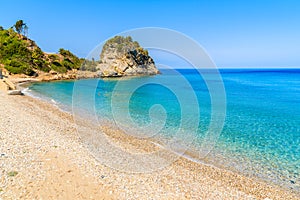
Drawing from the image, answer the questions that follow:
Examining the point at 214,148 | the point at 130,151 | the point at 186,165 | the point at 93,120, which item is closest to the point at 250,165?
the point at 214,148

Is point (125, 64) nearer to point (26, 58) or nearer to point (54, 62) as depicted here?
point (54, 62)

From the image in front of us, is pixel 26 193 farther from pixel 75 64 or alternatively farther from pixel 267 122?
pixel 75 64

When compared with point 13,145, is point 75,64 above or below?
above

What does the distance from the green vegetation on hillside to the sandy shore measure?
54266mm

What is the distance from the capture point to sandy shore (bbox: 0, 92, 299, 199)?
21.2 ft

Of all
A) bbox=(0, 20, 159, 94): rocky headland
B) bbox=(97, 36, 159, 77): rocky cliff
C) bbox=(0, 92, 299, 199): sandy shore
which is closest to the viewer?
bbox=(0, 92, 299, 199): sandy shore

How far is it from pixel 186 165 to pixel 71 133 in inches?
312

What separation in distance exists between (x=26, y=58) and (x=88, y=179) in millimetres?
66210

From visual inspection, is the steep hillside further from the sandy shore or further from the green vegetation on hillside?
the sandy shore

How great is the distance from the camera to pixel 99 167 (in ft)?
27.4

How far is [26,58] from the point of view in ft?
198

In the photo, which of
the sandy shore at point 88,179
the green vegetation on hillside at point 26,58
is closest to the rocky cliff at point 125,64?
the green vegetation on hillside at point 26,58

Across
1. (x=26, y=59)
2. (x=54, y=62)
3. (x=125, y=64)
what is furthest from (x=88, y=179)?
(x=125, y=64)

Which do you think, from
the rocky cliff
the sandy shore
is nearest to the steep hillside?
the rocky cliff
